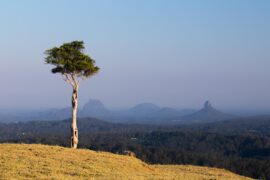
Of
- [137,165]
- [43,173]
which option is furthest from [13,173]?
[137,165]

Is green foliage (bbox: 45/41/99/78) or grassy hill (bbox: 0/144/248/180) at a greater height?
green foliage (bbox: 45/41/99/78)

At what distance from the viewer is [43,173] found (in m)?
35.5

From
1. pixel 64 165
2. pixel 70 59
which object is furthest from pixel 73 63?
pixel 64 165

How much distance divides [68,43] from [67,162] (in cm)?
2069

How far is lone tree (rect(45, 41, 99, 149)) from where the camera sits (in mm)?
58594

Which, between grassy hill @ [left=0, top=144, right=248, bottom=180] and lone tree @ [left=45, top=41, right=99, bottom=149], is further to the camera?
lone tree @ [left=45, top=41, right=99, bottom=149]

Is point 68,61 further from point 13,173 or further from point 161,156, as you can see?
point 161,156

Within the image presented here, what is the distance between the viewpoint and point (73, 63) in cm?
5900

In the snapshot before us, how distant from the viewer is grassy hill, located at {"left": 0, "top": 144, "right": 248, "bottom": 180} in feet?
117

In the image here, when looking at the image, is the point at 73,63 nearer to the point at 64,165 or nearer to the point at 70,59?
the point at 70,59

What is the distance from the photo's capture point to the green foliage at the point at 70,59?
5888 centimetres

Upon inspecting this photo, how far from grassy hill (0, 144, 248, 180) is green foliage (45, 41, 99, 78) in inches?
443

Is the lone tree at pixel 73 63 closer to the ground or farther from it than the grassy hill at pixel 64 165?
farther from it

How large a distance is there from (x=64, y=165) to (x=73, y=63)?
20.8m
